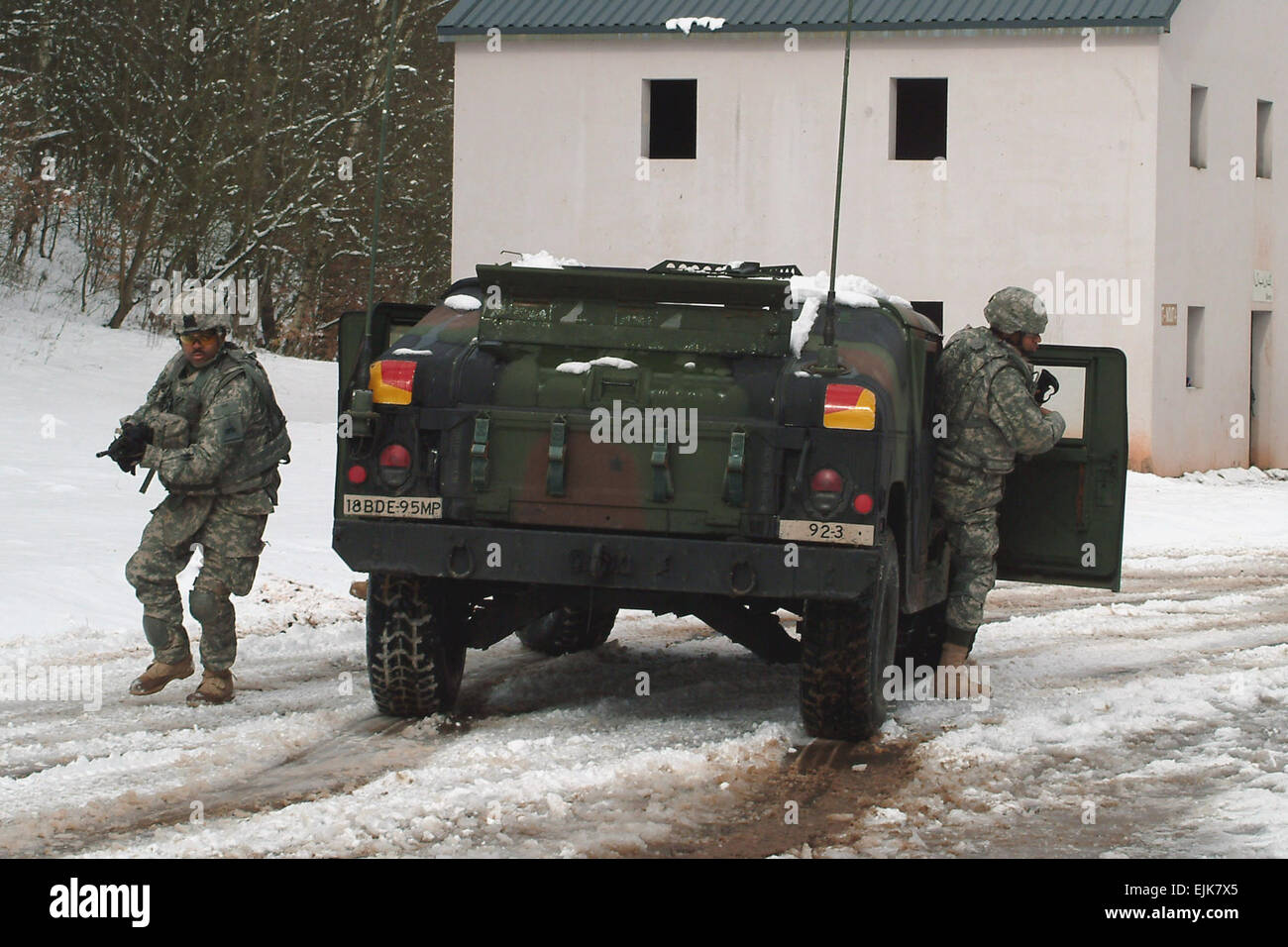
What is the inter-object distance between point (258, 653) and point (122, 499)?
5279 millimetres

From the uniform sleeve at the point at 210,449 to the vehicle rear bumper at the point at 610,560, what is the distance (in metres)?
0.92

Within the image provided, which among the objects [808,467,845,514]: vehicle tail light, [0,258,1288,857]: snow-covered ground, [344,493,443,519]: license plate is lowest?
Result: [0,258,1288,857]: snow-covered ground

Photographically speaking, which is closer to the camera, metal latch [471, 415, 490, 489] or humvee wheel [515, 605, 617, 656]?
metal latch [471, 415, 490, 489]

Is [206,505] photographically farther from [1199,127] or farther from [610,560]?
[1199,127]

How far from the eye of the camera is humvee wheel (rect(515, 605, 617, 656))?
947cm

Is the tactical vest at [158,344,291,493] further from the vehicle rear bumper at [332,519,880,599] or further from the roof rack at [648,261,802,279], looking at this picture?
the roof rack at [648,261,802,279]

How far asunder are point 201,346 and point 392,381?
3.97 ft

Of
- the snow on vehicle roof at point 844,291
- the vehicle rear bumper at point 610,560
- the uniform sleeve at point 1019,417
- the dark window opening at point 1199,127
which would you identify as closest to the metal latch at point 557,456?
the vehicle rear bumper at point 610,560

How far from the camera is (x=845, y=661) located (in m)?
7.15

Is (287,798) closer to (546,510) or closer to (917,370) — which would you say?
(546,510)

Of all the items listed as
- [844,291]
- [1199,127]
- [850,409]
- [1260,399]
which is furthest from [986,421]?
[1260,399]

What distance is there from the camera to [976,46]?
24.0 meters

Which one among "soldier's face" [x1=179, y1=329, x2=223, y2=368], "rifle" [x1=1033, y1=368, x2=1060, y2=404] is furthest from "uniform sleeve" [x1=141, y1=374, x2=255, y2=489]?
"rifle" [x1=1033, y1=368, x2=1060, y2=404]

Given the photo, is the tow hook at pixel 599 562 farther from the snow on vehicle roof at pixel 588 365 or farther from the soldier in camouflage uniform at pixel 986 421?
the soldier in camouflage uniform at pixel 986 421
